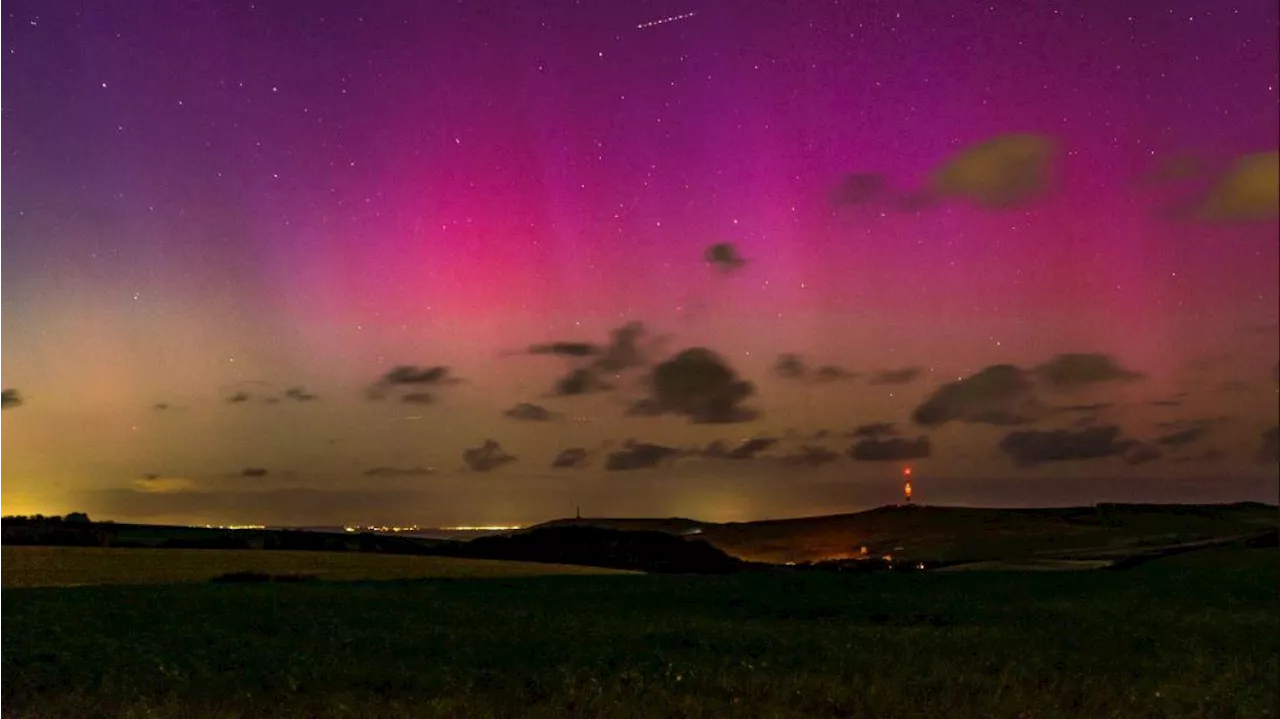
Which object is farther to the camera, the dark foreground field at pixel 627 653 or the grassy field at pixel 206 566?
the grassy field at pixel 206 566

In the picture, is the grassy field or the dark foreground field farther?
the grassy field

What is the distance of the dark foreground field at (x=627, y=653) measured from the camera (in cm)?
1641

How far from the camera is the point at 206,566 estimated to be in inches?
1879

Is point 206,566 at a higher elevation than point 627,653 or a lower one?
higher

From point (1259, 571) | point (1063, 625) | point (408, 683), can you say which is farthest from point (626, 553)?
point (408, 683)

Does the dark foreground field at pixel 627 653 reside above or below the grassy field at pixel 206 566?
below

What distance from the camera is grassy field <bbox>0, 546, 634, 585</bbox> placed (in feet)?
136

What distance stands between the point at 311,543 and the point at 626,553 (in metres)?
18.6

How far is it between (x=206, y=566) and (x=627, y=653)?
33.1m

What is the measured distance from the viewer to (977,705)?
55.3 feet

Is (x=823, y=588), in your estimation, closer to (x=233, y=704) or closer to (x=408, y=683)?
(x=408, y=683)

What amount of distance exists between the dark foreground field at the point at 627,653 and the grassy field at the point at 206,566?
10746 millimetres

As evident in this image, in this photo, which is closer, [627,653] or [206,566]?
[627,653]

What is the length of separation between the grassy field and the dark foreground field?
1075 cm
